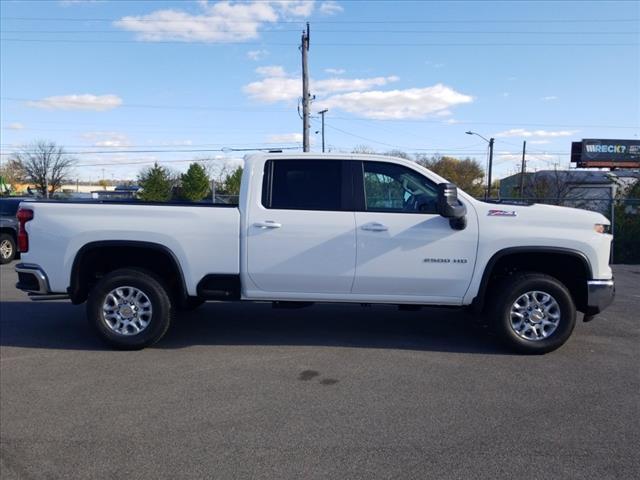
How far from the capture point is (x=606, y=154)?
6456cm

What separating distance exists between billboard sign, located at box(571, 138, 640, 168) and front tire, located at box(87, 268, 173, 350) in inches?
2641

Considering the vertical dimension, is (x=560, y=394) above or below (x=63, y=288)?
below

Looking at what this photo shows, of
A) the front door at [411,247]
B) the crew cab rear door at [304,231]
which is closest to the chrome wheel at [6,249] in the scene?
the crew cab rear door at [304,231]

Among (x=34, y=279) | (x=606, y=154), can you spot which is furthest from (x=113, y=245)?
(x=606, y=154)

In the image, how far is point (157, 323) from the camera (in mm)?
6004

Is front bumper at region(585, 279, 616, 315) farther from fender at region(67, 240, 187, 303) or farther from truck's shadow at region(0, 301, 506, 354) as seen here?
fender at region(67, 240, 187, 303)

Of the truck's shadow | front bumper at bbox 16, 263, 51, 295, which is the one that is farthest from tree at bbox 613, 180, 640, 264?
front bumper at bbox 16, 263, 51, 295

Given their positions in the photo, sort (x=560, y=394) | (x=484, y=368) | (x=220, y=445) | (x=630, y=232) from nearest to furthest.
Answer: (x=220, y=445) → (x=560, y=394) → (x=484, y=368) → (x=630, y=232)

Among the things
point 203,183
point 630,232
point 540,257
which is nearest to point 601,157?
point 203,183

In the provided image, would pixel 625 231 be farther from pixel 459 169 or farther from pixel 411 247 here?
pixel 459 169

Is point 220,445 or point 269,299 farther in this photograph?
point 269,299

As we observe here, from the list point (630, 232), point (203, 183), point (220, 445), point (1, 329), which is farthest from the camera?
point (203, 183)

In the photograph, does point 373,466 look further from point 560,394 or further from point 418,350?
point 418,350

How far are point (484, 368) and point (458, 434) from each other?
5.20 ft
